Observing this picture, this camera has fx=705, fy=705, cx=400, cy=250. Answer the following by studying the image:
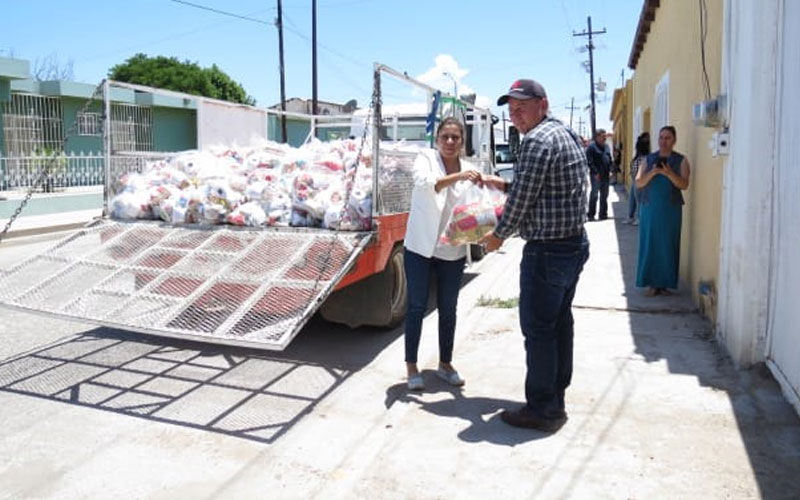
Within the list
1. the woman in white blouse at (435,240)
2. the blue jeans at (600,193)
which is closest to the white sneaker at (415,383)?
the woman in white blouse at (435,240)

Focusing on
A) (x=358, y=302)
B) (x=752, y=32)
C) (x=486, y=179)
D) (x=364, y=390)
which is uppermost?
(x=752, y=32)

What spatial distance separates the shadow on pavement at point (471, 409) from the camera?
3941 millimetres

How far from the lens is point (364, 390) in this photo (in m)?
4.82

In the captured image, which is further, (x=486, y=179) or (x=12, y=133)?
(x=12, y=133)

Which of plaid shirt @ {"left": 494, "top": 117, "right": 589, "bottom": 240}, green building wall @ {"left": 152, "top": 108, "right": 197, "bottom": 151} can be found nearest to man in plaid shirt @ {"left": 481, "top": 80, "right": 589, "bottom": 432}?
plaid shirt @ {"left": 494, "top": 117, "right": 589, "bottom": 240}

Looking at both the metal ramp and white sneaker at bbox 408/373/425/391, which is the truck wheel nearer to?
the metal ramp

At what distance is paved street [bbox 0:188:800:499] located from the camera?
3.44 m

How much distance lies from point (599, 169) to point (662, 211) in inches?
304

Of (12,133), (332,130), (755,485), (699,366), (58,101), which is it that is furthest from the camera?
(58,101)

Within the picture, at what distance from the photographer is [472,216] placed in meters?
4.55

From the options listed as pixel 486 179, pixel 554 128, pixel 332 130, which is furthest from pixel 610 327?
pixel 332 130

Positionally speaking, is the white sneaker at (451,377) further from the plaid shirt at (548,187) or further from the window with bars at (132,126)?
the window with bars at (132,126)

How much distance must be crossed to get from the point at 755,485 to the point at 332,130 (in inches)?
440

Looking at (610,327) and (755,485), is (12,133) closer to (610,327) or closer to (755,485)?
(610,327)
